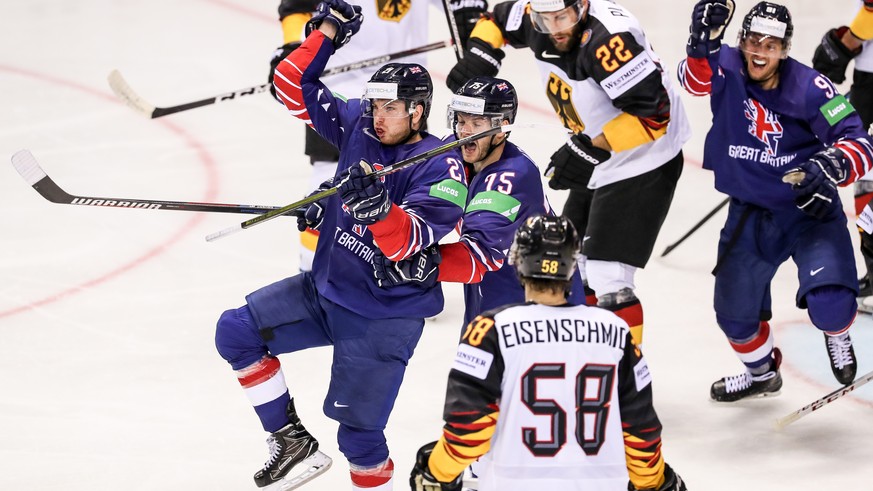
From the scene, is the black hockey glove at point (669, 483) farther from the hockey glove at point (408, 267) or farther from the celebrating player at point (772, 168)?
the celebrating player at point (772, 168)

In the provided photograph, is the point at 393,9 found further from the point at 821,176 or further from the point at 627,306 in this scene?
the point at 821,176

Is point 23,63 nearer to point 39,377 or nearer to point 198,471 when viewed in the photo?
point 39,377

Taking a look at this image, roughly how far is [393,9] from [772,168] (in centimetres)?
189

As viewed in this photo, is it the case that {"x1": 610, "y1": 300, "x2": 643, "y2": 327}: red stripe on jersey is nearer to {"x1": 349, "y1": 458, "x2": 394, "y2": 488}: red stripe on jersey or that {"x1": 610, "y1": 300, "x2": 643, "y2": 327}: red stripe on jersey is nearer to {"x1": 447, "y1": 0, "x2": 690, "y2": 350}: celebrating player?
{"x1": 447, "y1": 0, "x2": 690, "y2": 350}: celebrating player

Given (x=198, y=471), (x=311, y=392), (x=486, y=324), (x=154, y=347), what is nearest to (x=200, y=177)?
(x=154, y=347)

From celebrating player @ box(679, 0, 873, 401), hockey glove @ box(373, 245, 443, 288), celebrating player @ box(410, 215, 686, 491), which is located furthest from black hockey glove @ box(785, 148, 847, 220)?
celebrating player @ box(410, 215, 686, 491)

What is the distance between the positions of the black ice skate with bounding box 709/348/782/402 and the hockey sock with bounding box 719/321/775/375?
0.11 ft

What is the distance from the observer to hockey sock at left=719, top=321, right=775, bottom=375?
4.66 metres

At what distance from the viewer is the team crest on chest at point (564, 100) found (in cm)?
471

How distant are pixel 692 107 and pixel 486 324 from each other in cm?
546

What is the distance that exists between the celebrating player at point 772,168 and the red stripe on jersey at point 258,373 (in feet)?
5.62

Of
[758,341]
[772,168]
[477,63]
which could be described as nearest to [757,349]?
[758,341]

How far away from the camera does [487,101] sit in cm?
380

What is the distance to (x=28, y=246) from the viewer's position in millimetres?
6141
